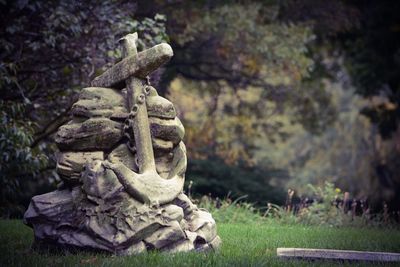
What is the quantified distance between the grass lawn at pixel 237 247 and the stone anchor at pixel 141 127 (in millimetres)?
709

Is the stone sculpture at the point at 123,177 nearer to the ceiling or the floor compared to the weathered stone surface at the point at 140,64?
nearer to the floor

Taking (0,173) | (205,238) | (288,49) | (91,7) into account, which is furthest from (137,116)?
(288,49)

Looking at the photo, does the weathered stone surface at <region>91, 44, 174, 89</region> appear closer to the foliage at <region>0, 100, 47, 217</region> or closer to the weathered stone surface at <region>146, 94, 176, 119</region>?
the weathered stone surface at <region>146, 94, 176, 119</region>

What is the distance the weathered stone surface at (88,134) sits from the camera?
6730mm

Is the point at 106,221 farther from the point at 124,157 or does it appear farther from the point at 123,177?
the point at 124,157

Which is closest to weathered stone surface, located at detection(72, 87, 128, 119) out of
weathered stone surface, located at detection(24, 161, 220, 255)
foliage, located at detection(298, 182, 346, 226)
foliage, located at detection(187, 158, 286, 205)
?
weathered stone surface, located at detection(24, 161, 220, 255)

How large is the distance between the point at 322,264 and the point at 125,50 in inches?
132

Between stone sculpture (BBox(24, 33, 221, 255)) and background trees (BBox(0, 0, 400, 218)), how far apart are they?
314cm

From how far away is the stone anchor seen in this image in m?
6.33

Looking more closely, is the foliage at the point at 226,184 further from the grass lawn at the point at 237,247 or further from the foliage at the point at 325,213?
the grass lawn at the point at 237,247

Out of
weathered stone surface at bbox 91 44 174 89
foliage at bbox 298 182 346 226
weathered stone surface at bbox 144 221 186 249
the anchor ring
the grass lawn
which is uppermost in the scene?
weathered stone surface at bbox 91 44 174 89

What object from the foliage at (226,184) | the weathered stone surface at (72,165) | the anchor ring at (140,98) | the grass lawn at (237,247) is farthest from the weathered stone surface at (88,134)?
the foliage at (226,184)

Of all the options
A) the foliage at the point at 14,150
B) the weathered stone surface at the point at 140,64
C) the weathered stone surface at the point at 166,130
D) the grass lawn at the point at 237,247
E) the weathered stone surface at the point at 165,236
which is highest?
the weathered stone surface at the point at 140,64

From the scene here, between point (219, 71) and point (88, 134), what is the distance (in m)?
10.7
